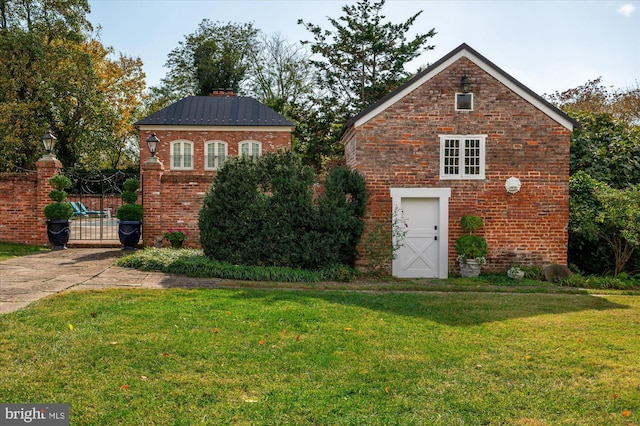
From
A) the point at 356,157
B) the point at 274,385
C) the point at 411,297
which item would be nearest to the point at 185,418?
the point at 274,385

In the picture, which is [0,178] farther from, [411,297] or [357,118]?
[411,297]

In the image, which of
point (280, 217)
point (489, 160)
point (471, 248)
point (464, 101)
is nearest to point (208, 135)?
point (280, 217)

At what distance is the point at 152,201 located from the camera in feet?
46.6

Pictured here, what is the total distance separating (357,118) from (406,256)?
11.9ft

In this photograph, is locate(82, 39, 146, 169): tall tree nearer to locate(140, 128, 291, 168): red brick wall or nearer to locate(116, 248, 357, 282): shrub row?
locate(140, 128, 291, 168): red brick wall

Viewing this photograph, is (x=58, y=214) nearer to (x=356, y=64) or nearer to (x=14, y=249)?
(x=14, y=249)

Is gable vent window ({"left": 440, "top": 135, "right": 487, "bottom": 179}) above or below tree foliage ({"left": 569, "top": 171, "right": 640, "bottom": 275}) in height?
above

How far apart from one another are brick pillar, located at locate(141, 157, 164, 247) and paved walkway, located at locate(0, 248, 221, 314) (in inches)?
55.3

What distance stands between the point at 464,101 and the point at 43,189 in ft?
40.1

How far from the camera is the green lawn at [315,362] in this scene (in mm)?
4125

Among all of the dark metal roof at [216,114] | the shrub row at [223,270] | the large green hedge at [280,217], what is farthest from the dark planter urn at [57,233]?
the dark metal roof at [216,114]

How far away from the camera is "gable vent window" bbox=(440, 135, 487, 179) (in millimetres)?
12289

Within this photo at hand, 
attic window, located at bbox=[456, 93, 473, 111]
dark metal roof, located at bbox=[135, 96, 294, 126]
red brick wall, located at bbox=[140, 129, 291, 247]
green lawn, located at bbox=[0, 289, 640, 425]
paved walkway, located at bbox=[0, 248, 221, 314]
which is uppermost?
dark metal roof, located at bbox=[135, 96, 294, 126]

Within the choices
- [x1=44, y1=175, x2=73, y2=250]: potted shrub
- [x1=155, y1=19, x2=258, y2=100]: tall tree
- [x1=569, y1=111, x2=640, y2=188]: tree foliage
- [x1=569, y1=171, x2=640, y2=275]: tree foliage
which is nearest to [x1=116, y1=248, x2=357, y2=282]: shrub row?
[x1=44, y1=175, x2=73, y2=250]: potted shrub
